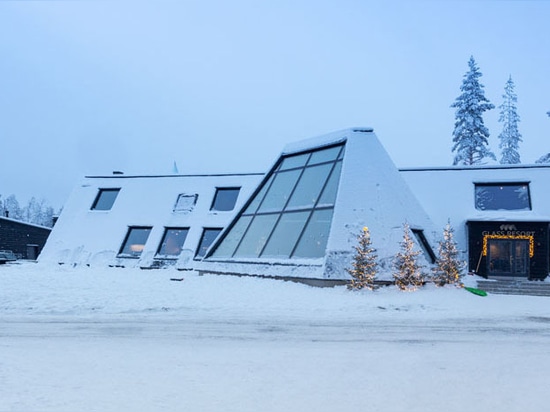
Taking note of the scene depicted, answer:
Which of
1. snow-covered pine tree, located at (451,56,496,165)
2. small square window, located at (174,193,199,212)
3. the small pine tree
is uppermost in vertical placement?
snow-covered pine tree, located at (451,56,496,165)

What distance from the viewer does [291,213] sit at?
1805cm

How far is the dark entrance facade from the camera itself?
66.1ft

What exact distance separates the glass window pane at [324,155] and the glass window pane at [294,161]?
16.5 inches

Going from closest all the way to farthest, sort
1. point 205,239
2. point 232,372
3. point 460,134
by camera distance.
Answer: point 232,372
point 205,239
point 460,134

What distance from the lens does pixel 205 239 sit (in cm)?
2306

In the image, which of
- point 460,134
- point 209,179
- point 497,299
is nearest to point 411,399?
point 497,299

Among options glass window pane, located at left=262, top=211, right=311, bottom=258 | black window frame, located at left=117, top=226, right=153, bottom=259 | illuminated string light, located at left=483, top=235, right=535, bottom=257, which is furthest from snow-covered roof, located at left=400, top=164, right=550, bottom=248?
black window frame, located at left=117, top=226, right=153, bottom=259

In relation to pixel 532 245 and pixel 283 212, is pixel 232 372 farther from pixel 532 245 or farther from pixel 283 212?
pixel 532 245

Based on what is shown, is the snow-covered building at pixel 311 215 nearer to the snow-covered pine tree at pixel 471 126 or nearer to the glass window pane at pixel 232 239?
the glass window pane at pixel 232 239

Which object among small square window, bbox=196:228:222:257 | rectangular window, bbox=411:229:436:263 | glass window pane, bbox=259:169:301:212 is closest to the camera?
rectangular window, bbox=411:229:436:263

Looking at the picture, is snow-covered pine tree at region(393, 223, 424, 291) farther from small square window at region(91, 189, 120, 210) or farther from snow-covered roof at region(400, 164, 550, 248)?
small square window at region(91, 189, 120, 210)

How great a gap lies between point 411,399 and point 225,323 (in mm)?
5180

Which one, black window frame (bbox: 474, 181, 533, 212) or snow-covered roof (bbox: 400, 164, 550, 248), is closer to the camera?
snow-covered roof (bbox: 400, 164, 550, 248)

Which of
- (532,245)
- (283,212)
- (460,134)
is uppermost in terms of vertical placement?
(460,134)
